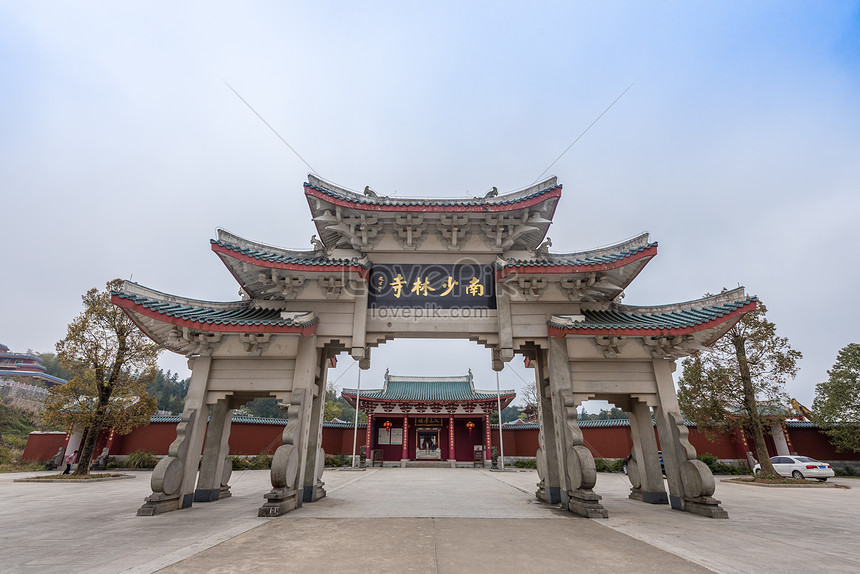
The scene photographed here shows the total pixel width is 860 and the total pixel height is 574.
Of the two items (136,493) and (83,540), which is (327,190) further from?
(136,493)

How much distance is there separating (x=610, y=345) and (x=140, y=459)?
26.5 meters

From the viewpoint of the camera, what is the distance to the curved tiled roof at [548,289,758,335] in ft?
24.9

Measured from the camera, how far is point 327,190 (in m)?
9.13

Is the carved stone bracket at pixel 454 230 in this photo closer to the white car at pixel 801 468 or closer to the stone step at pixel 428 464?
the white car at pixel 801 468

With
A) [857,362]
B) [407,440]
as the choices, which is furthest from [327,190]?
[857,362]

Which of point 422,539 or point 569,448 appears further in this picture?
point 569,448

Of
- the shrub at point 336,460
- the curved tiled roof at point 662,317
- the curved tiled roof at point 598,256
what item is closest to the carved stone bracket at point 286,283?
the curved tiled roof at point 598,256

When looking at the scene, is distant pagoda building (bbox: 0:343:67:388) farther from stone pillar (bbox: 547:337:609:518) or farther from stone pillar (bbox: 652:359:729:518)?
stone pillar (bbox: 652:359:729:518)

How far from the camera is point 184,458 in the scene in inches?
311

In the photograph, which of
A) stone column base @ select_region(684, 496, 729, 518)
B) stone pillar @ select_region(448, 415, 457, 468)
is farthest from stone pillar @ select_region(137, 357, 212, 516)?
stone pillar @ select_region(448, 415, 457, 468)

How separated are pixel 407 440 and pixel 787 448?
23332mm

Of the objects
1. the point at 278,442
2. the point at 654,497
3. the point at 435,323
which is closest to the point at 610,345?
the point at 435,323

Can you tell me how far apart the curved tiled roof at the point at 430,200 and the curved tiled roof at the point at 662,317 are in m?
2.93

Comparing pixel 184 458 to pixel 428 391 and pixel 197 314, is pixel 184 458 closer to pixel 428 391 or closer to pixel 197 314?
pixel 197 314
